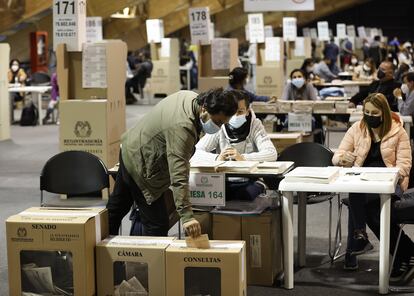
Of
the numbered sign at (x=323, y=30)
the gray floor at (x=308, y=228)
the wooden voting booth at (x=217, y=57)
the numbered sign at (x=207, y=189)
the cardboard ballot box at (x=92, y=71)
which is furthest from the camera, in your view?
the numbered sign at (x=323, y=30)

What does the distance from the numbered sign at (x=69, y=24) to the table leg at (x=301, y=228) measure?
295 centimetres

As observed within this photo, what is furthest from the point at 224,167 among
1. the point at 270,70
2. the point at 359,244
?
the point at 270,70

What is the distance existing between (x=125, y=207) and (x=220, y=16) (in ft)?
81.2

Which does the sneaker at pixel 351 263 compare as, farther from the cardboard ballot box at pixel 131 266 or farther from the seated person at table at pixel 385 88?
the seated person at table at pixel 385 88

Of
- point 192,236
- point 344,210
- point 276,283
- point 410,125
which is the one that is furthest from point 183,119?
point 410,125

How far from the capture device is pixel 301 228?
5195 millimetres

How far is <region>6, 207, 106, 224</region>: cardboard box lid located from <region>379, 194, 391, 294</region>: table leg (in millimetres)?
1481

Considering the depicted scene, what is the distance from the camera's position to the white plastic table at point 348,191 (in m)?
4.46

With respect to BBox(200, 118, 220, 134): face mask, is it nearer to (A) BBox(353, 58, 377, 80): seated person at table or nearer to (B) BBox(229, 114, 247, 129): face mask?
(B) BBox(229, 114, 247, 129): face mask

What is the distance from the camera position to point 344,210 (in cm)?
686

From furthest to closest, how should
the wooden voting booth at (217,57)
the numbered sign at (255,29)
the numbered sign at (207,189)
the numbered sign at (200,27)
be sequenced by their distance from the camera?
1. the numbered sign at (255,29)
2. the numbered sign at (200,27)
3. the wooden voting booth at (217,57)
4. the numbered sign at (207,189)

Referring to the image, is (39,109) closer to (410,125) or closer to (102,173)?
(410,125)

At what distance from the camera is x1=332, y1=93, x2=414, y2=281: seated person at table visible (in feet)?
16.0

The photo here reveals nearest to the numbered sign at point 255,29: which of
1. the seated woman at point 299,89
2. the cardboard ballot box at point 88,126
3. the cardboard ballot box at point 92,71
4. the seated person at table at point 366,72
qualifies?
the seated person at table at point 366,72
